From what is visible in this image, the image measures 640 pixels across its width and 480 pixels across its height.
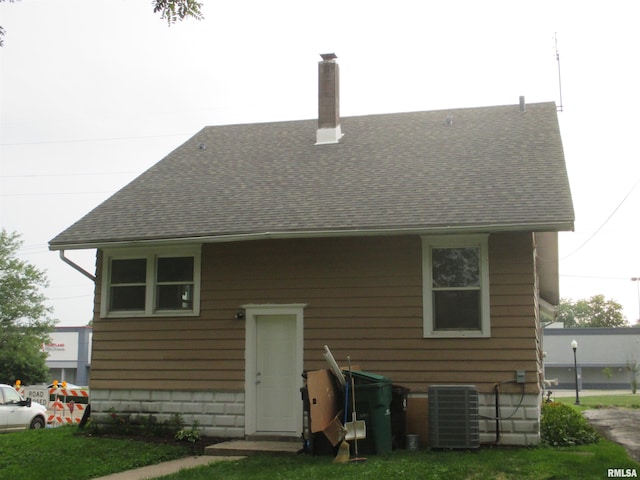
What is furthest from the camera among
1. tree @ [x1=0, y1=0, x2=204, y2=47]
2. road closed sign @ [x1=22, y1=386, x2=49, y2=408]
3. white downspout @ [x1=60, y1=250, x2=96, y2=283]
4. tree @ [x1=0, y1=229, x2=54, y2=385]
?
tree @ [x1=0, y1=229, x2=54, y2=385]

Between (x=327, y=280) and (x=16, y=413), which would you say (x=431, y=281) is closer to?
(x=327, y=280)

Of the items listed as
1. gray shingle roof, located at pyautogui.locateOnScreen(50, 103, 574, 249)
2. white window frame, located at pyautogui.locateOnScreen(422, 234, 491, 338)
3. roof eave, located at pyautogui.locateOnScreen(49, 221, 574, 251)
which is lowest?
white window frame, located at pyautogui.locateOnScreen(422, 234, 491, 338)

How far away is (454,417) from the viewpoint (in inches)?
416

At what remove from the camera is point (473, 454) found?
10.2 metres

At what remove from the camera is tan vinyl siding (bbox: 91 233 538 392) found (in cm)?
1145

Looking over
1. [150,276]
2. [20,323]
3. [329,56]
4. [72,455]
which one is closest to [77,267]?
[150,276]

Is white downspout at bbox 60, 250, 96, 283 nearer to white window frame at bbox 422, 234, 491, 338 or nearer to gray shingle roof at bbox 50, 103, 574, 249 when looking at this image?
gray shingle roof at bbox 50, 103, 574, 249

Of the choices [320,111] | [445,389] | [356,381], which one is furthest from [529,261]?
[320,111]

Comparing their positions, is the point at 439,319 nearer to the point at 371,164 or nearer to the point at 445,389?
the point at 445,389

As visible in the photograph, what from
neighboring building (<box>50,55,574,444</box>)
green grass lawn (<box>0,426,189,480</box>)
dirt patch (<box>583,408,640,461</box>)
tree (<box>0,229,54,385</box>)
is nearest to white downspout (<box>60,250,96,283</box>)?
neighboring building (<box>50,55,574,444</box>)

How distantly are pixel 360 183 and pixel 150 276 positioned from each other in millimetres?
4179

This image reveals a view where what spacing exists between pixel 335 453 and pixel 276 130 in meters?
8.94

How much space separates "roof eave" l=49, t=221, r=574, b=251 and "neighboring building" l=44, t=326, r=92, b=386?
1826 inches

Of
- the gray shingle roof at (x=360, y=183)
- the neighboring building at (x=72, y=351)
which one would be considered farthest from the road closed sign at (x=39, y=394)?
the neighboring building at (x=72, y=351)
